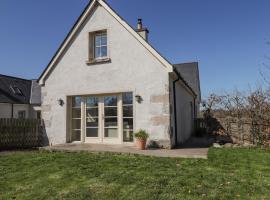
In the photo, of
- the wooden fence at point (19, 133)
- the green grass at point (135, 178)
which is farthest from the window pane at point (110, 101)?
the wooden fence at point (19, 133)

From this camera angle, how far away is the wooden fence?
1249 cm

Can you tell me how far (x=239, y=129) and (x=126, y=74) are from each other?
249 inches

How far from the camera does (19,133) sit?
42.2ft

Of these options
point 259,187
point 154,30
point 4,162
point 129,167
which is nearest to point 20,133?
point 4,162

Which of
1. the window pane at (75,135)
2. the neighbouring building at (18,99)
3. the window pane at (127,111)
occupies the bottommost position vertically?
the window pane at (75,135)

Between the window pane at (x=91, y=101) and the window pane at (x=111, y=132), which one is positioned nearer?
the window pane at (x=111, y=132)

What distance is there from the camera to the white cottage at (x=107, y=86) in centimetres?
1078

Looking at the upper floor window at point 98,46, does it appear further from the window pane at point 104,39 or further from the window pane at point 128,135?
the window pane at point 128,135

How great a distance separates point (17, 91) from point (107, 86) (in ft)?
68.7

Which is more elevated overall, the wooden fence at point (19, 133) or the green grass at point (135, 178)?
the wooden fence at point (19, 133)

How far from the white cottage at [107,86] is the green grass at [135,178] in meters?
2.86

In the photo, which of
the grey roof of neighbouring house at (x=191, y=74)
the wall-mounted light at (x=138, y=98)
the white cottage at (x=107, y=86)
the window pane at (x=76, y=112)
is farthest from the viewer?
the grey roof of neighbouring house at (x=191, y=74)

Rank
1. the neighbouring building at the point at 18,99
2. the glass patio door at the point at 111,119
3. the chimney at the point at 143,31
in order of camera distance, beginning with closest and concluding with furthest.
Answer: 1. the glass patio door at the point at 111,119
2. the chimney at the point at 143,31
3. the neighbouring building at the point at 18,99

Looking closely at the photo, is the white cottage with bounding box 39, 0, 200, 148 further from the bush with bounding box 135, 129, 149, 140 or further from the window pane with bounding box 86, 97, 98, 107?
the bush with bounding box 135, 129, 149, 140
